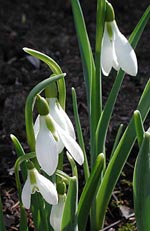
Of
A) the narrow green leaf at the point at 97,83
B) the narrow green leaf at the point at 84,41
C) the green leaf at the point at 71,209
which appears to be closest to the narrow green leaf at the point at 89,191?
the green leaf at the point at 71,209

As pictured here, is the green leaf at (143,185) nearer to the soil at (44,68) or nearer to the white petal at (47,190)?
the white petal at (47,190)

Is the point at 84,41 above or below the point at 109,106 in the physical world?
above

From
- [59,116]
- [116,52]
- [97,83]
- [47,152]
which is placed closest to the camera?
[47,152]

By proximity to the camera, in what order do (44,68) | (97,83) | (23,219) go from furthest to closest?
(44,68) < (97,83) < (23,219)

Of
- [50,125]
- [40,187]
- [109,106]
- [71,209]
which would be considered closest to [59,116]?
[50,125]

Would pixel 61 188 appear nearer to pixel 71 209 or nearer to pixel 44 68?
pixel 71 209

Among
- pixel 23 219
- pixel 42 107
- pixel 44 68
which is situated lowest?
pixel 23 219

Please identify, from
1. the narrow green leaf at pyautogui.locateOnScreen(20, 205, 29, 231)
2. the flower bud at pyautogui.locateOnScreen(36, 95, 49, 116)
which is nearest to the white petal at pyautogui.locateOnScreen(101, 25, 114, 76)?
the flower bud at pyautogui.locateOnScreen(36, 95, 49, 116)

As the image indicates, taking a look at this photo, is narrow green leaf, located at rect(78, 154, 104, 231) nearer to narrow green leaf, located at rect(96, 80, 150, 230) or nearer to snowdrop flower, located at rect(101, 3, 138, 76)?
narrow green leaf, located at rect(96, 80, 150, 230)
